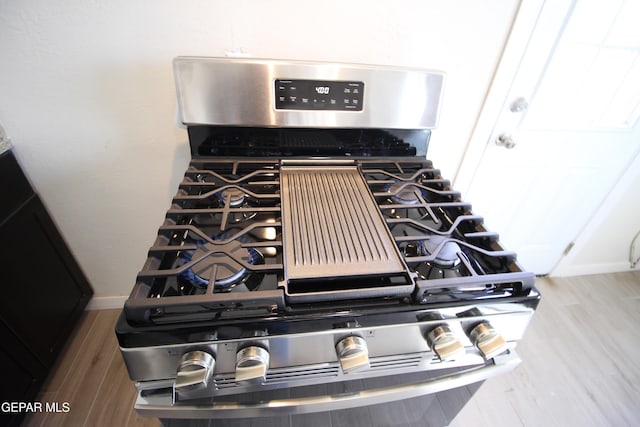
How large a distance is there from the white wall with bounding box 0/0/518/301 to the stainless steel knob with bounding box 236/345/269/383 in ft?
2.54

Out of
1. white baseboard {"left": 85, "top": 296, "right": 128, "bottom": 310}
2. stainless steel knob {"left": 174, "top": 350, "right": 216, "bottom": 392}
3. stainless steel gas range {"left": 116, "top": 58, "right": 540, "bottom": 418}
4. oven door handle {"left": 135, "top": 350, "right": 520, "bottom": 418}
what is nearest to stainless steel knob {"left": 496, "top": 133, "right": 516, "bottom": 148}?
stainless steel gas range {"left": 116, "top": 58, "right": 540, "bottom": 418}

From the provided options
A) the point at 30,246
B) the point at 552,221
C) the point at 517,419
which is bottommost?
the point at 517,419

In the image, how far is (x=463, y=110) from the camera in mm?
1013

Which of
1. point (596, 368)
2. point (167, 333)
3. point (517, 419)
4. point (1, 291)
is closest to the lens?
point (167, 333)

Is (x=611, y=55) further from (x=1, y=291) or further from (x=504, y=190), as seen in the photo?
(x=1, y=291)

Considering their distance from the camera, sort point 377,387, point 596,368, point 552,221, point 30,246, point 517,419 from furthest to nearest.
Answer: point 552,221
point 596,368
point 517,419
point 30,246
point 377,387

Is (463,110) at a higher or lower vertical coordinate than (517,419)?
higher

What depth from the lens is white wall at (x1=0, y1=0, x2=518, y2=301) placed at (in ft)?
2.46

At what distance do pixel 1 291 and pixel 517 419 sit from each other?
6.01 ft

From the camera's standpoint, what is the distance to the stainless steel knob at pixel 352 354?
432 mm

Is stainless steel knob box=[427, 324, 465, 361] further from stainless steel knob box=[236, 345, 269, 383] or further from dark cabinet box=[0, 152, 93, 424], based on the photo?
dark cabinet box=[0, 152, 93, 424]

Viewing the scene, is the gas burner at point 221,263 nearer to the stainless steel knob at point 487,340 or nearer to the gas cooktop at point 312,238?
the gas cooktop at point 312,238

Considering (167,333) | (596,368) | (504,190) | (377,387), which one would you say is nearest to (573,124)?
(504,190)

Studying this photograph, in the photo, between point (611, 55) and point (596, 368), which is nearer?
point (611, 55)
